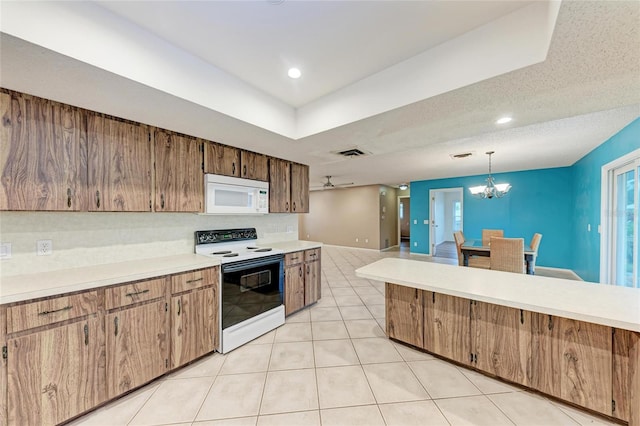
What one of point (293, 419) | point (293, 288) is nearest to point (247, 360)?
point (293, 419)

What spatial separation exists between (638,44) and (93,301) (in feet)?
11.4

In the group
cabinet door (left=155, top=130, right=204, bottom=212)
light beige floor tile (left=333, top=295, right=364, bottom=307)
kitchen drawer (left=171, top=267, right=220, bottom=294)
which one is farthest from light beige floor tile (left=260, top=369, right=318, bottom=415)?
cabinet door (left=155, top=130, right=204, bottom=212)

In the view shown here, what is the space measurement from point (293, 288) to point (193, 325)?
124cm

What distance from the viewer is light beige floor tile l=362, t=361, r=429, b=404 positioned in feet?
5.53

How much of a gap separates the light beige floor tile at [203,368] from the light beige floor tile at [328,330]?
972 millimetres

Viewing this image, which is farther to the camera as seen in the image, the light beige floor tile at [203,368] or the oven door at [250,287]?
the oven door at [250,287]

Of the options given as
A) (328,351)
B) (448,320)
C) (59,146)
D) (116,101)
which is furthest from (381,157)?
(59,146)

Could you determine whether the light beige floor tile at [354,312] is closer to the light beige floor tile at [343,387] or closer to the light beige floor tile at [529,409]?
the light beige floor tile at [343,387]

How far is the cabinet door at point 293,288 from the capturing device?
290cm

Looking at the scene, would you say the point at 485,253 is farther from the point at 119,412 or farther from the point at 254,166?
the point at 119,412

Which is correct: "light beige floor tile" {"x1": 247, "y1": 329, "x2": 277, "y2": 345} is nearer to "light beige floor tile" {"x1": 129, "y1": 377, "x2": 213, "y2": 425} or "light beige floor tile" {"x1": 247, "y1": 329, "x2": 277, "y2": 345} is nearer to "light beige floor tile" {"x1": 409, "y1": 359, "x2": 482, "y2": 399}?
"light beige floor tile" {"x1": 129, "y1": 377, "x2": 213, "y2": 425}

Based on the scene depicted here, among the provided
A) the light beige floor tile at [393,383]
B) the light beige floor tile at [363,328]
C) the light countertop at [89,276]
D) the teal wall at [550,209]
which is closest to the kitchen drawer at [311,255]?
the light beige floor tile at [363,328]

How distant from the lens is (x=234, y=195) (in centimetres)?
273

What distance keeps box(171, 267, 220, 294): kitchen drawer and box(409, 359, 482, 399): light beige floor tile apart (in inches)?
78.3
